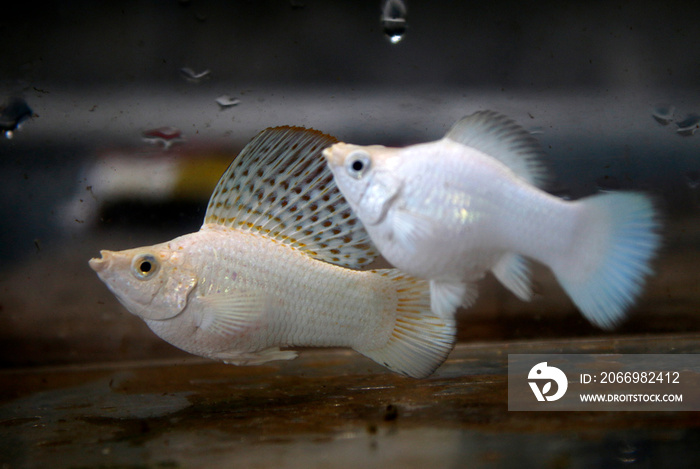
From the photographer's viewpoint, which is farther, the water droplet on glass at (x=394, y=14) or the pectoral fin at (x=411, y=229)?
the water droplet on glass at (x=394, y=14)

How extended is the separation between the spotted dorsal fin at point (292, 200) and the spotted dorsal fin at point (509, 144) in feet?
1.81

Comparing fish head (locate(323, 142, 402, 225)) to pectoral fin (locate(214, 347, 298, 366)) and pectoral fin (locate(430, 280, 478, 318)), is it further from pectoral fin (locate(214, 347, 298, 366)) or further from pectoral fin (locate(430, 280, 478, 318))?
pectoral fin (locate(214, 347, 298, 366))

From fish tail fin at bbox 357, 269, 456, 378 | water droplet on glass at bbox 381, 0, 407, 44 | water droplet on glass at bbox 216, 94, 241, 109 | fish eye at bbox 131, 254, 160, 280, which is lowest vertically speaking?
fish tail fin at bbox 357, 269, 456, 378

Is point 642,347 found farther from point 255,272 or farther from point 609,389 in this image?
point 255,272

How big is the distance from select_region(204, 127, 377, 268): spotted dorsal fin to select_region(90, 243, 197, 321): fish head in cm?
26

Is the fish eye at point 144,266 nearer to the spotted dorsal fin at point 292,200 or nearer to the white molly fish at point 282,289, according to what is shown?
the white molly fish at point 282,289

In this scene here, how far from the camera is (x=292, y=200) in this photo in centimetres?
171

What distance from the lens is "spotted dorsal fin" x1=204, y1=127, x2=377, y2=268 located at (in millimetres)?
1669

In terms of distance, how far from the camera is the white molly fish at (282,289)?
1.53m

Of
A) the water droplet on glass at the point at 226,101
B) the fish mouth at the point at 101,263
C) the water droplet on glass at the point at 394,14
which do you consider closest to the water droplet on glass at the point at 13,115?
the water droplet on glass at the point at 226,101

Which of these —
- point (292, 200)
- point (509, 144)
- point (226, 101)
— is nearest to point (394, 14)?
point (226, 101)

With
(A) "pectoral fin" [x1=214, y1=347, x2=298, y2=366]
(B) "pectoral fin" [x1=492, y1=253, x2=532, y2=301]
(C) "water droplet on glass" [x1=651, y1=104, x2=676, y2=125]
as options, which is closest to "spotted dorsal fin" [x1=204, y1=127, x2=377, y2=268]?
(A) "pectoral fin" [x1=214, y1=347, x2=298, y2=366]

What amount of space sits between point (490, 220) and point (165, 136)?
56.0 inches

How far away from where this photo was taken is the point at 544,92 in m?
1.94
